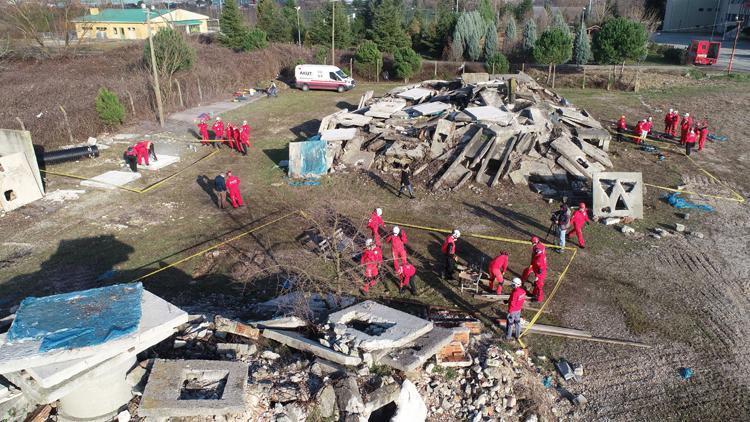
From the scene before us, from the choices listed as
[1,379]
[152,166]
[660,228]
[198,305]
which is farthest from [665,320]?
[152,166]

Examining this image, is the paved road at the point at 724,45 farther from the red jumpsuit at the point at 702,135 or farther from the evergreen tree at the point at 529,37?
the red jumpsuit at the point at 702,135

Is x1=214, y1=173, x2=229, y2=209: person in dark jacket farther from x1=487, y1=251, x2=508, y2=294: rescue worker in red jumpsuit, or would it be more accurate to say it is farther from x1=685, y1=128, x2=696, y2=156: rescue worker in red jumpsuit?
x1=685, y1=128, x2=696, y2=156: rescue worker in red jumpsuit

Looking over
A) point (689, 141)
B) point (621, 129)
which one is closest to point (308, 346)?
point (689, 141)

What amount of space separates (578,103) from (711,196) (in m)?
13.0

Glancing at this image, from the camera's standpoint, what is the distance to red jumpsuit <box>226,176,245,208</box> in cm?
1445

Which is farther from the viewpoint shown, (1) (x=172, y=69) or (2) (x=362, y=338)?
(1) (x=172, y=69)

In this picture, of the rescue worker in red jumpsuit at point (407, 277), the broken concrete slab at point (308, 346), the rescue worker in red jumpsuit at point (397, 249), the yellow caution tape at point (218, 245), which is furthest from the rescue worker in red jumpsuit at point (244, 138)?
the broken concrete slab at point (308, 346)

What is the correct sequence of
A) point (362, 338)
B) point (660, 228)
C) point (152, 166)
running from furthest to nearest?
1. point (152, 166)
2. point (660, 228)
3. point (362, 338)

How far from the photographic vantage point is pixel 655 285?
10859mm

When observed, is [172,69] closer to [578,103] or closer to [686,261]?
[578,103]

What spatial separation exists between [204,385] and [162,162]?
13707 mm

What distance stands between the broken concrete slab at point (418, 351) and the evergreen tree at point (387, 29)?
111 ft

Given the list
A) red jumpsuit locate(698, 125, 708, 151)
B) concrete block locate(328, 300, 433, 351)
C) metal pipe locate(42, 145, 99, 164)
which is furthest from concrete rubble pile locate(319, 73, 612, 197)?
metal pipe locate(42, 145, 99, 164)

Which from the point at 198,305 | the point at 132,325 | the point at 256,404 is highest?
the point at 132,325
